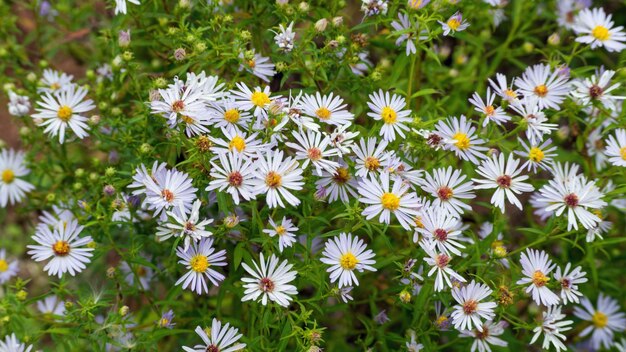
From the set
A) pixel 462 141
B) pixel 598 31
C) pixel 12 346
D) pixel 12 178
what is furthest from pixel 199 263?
pixel 598 31

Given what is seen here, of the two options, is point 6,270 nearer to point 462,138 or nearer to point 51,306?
point 51,306

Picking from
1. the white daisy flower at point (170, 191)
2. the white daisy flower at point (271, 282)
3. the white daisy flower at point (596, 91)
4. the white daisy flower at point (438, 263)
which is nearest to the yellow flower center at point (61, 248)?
the white daisy flower at point (170, 191)

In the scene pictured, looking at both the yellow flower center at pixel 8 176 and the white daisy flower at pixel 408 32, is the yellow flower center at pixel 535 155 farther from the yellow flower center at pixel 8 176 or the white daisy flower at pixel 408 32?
the yellow flower center at pixel 8 176

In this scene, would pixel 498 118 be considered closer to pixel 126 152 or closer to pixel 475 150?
pixel 475 150

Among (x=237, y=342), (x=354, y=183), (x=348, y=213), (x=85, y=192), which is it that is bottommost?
(x=237, y=342)

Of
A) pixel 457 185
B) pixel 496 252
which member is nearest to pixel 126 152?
pixel 457 185

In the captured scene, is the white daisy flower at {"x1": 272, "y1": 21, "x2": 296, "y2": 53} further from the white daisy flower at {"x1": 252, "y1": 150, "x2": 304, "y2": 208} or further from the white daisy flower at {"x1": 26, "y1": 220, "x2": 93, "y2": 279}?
the white daisy flower at {"x1": 26, "y1": 220, "x2": 93, "y2": 279}
